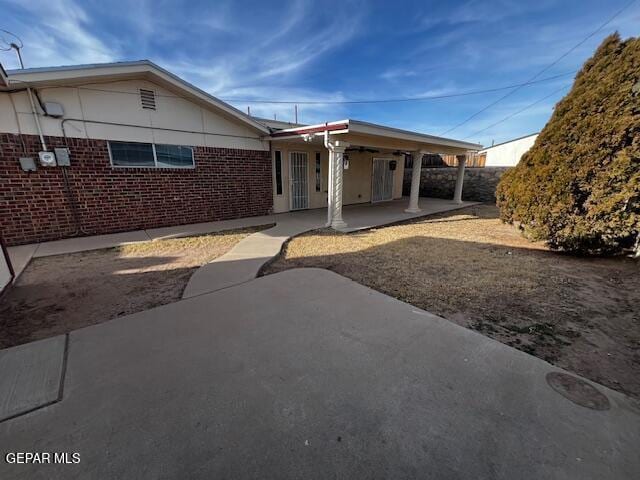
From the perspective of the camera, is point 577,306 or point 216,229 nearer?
point 577,306

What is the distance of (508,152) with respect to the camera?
21.1 meters

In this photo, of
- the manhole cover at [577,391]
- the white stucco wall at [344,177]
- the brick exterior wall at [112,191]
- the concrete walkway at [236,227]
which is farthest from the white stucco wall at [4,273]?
the white stucco wall at [344,177]

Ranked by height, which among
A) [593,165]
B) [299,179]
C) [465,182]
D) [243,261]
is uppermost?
[593,165]

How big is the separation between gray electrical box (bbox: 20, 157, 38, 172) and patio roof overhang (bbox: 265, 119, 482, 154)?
5.48 metres

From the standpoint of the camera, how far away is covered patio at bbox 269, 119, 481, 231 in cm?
714

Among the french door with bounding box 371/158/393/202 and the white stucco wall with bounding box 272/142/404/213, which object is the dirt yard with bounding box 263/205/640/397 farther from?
the french door with bounding box 371/158/393/202

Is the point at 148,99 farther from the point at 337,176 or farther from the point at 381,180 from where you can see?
the point at 381,180

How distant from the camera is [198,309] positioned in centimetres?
309

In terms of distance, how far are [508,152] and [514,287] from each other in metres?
22.2

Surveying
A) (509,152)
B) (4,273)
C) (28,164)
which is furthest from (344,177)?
(509,152)

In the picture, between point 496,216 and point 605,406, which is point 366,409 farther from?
point 496,216

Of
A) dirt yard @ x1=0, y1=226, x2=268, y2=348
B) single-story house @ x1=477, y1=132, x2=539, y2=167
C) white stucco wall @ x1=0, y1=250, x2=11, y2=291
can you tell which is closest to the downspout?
dirt yard @ x1=0, y1=226, x2=268, y2=348

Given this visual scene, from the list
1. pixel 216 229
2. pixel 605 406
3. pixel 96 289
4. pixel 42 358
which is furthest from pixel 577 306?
pixel 216 229

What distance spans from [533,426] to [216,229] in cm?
700
